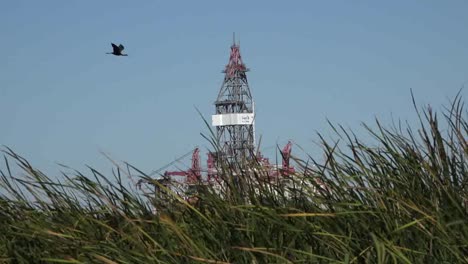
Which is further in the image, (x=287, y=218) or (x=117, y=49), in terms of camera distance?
(x=117, y=49)

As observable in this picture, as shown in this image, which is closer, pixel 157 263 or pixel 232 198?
pixel 157 263

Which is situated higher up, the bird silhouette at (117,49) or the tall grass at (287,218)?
the bird silhouette at (117,49)

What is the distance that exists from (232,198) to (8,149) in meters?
1.28

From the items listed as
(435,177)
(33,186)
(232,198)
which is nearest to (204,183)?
(232,198)

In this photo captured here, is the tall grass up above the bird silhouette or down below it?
below

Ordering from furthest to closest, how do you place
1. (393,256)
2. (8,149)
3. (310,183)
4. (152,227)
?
(8,149), (310,183), (152,227), (393,256)

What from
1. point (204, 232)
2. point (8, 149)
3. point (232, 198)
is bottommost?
point (204, 232)

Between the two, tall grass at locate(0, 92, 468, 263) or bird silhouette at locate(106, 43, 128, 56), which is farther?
bird silhouette at locate(106, 43, 128, 56)

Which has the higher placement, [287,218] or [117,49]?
[117,49]

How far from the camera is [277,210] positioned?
3.50 metres

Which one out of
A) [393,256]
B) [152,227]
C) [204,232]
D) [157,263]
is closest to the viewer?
[393,256]

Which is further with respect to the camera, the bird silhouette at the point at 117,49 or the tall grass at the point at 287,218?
the bird silhouette at the point at 117,49

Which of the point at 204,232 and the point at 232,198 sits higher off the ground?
the point at 232,198

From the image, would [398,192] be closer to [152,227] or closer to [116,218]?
[152,227]
